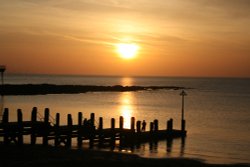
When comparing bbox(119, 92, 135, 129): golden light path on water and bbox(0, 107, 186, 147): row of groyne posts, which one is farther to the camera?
bbox(119, 92, 135, 129): golden light path on water

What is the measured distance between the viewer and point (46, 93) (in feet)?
374

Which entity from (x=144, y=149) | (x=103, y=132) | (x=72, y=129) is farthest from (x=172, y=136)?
(x=72, y=129)

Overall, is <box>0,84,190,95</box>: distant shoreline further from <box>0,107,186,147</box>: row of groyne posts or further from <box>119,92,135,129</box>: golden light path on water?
<box>0,107,186,147</box>: row of groyne posts

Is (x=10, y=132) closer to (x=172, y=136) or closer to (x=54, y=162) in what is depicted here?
(x=54, y=162)

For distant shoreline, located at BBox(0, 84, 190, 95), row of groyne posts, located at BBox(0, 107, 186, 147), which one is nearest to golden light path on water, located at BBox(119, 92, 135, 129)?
row of groyne posts, located at BBox(0, 107, 186, 147)

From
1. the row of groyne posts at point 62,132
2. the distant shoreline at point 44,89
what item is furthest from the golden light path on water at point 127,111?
the distant shoreline at point 44,89

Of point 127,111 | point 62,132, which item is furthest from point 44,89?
point 62,132

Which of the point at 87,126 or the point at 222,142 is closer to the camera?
the point at 87,126

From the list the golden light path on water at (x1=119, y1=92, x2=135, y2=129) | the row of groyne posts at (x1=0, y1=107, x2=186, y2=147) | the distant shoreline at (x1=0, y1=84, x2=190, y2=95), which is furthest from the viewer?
the distant shoreline at (x1=0, y1=84, x2=190, y2=95)

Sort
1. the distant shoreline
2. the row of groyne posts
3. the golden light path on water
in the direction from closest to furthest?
1. the row of groyne posts
2. the golden light path on water
3. the distant shoreline

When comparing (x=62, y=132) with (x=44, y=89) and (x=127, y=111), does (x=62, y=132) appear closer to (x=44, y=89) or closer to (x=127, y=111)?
(x=127, y=111)

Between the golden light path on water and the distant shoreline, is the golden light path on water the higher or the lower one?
the lower one

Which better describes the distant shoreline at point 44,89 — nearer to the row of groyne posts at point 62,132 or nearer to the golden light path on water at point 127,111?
the golden light path on water at point 127,111

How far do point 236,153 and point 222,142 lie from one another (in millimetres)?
6058
